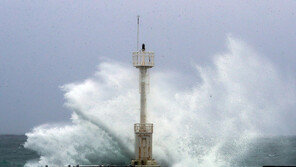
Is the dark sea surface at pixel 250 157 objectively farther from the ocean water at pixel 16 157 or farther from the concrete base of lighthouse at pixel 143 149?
the concrete base of lighthouse at pixel 143 149

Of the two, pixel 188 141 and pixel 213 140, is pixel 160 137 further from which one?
pixel 213 140

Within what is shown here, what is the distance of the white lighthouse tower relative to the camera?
39.5 metres

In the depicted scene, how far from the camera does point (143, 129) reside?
131 feet

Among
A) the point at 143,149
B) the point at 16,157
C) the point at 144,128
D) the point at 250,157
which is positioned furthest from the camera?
the point at 16,157

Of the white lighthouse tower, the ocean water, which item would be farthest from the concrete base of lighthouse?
the ocean water

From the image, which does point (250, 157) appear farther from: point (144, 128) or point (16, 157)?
point (144, 128)

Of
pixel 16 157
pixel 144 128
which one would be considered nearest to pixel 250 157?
pixel 16 157

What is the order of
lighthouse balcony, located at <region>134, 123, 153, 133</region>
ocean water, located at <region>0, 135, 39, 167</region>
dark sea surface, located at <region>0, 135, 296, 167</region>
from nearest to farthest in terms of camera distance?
lighthouse balcony, located at <region>134, 123, 153, 133</region>
dark sea surface, located at <region>0, 135, 296, 167</region>
ocean water, located at <region>0, 135, 39, 167</region>

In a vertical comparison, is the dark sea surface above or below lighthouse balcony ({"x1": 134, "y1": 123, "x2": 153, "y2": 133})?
above

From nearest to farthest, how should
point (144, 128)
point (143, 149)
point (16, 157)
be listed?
point (143, 149) < point (144, 128) < point (16, 157)

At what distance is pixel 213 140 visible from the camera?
5700 cm

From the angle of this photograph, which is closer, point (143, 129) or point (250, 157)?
point (143, 129)

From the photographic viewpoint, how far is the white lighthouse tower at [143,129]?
39.5 metres

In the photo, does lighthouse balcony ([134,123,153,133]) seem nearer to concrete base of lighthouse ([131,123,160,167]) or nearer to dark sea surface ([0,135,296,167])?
concrete base of lighthouse ([131,123,160,167])
